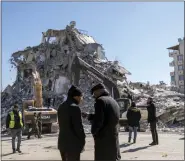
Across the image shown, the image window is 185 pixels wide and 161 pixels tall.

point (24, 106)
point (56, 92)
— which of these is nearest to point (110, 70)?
point (56, 92)

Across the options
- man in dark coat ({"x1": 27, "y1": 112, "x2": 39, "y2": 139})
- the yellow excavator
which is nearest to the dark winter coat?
→ man in dark coat ({"x1": 27, "y1": 112, "x2": 39, "y2": 139})

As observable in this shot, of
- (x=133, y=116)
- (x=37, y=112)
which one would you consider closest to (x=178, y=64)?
(x=37, y=112)

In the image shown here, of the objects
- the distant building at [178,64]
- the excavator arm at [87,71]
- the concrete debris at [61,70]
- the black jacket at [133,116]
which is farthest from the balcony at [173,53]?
the black jacket at [133,116]

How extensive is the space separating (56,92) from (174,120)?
649 inches

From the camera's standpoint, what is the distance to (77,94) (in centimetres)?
531

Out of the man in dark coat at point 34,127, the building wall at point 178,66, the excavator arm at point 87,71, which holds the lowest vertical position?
the man in dark coat at point 34,127

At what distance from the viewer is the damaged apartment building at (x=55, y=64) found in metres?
36.2

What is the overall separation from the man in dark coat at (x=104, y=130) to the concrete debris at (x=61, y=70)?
26532 mm

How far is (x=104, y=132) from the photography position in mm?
4969

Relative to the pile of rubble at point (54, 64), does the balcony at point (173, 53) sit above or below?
above

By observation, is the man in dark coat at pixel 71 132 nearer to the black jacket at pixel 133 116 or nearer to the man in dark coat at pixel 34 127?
the black jacket at pixel 133 116

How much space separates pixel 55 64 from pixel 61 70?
108 inches

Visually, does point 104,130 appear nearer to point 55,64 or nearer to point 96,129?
point 96,129

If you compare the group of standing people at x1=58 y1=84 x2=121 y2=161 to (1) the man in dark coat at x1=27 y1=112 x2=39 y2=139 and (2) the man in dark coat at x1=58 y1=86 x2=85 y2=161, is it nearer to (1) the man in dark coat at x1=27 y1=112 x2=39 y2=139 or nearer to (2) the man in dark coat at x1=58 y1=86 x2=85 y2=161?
(2) the man in dark coat at x1=58 y1=86 x2=85 y2=161
